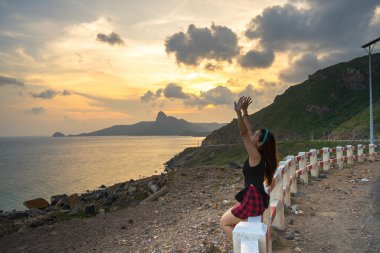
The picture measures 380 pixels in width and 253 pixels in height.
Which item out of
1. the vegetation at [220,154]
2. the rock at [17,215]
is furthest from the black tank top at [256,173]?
the vegetation at [220,154]

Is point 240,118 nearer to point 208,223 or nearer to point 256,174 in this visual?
point 256,174

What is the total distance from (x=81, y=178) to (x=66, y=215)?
53.8 meters

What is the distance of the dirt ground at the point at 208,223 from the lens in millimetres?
7824

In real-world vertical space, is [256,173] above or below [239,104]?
below

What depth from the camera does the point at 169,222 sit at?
11258 millimetres

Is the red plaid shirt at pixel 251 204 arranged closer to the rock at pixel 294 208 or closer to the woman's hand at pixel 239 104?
the woman's hand at pixel 239 104

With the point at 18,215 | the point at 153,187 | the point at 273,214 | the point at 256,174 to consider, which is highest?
the point at 256,174

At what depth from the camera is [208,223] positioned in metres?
9.29

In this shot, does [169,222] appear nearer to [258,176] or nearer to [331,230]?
[331,230]

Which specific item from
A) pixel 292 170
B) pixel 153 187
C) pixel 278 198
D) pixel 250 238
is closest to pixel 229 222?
pixel 250 238

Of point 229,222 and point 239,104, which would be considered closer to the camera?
point 239,104

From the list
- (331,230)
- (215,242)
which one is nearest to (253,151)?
(215,242)

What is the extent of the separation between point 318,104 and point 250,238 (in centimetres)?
13870

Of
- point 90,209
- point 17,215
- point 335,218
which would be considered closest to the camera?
point 335,218
